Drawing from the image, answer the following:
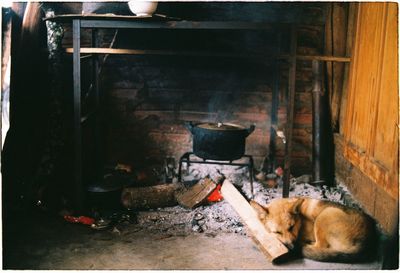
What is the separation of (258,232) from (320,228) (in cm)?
58

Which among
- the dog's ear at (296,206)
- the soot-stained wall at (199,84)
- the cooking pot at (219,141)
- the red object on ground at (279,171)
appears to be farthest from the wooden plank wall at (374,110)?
→ the cooking pot at (219,141)

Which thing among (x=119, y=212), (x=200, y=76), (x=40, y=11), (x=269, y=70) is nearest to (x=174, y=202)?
(x=119, y=212)

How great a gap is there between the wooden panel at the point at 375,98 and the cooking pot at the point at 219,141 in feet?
4.35

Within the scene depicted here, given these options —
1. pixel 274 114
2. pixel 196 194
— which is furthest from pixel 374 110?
pixel 196 194

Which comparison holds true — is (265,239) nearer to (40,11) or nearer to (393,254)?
(393,254)

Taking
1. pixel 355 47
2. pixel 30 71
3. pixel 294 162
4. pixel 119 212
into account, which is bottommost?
pixel 119 212

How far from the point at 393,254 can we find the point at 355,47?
2692mm

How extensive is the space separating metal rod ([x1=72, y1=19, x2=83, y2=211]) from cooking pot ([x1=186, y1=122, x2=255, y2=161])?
1367 millimetres

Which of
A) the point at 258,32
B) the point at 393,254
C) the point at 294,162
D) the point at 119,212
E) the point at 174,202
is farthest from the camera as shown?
the point at 294,162

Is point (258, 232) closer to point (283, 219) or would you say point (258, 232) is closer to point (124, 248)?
point (283, 219)

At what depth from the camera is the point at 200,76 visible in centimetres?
578

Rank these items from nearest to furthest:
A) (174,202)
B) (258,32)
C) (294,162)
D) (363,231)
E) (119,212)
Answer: (363,231)
(119,212)
(174,202)
(258,32)
(294,162)

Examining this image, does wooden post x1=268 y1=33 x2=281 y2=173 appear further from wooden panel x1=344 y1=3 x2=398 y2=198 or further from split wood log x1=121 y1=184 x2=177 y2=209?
split wood log x1=121 y1=184 x2=177 y2=209

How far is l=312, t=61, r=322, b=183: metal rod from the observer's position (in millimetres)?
5406
